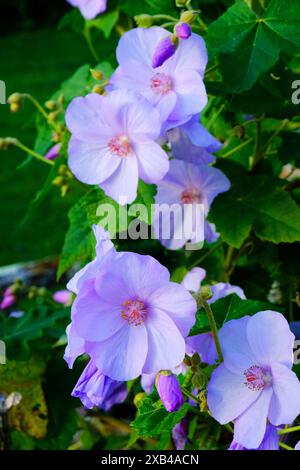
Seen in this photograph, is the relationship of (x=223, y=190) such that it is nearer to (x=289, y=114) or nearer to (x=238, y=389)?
(x=289, y=114)

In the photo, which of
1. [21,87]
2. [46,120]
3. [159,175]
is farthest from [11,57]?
[159,175]

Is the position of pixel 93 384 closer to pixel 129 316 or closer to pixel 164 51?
pixel 129 316

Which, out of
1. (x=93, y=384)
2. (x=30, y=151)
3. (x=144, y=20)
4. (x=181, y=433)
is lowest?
(x=181, y=433)

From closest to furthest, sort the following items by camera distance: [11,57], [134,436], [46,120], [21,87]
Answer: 1. [134,436]
2. [46,120]
3. [21,87]
4. [11,57]

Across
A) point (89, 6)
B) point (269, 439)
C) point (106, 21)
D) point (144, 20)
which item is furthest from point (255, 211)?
point (106, 21)

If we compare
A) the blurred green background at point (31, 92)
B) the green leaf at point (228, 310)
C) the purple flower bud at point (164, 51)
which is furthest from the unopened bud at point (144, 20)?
the blurred green background at point (31, 92)

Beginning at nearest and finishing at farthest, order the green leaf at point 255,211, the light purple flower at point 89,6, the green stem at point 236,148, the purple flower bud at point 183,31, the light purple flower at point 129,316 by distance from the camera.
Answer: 1. the light purple flower at point 129,316
2. the purple flower bud at point 183,31
3. the green leaf at point 255,211
4. the green stem at point 236,148
5. the light purple flower at point 89,6

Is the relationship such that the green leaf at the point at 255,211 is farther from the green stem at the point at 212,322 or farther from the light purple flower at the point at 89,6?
the light purple flower at the point at 89,6
